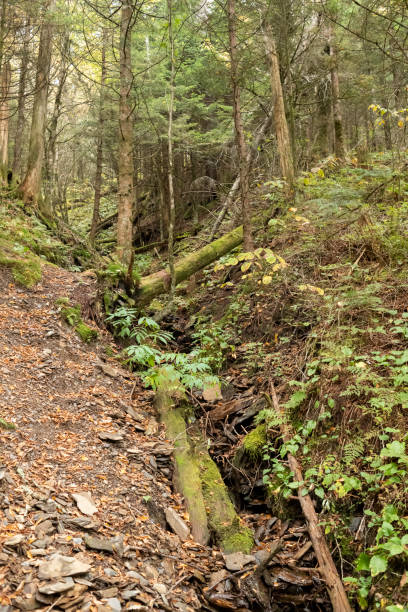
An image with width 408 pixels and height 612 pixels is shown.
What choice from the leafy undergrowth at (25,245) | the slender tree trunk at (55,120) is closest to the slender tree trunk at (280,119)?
the slender tree trunk at (55,120)

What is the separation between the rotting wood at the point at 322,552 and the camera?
3.35m

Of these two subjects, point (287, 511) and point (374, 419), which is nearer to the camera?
point (374, 419)

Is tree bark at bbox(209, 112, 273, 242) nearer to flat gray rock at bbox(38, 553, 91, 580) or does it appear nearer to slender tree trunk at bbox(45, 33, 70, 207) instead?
slender tree trunk at bbox(45, 33, 70, 207)

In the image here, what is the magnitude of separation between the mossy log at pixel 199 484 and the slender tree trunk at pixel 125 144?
159 inches

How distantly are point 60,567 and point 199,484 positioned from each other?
2.25m

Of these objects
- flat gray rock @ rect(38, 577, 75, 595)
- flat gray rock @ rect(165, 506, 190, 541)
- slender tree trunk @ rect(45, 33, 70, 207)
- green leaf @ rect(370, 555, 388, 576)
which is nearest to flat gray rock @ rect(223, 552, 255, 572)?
flat gray rock @ rect(165, 506, 190, 541)

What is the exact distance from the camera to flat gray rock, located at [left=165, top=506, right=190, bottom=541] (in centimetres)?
412

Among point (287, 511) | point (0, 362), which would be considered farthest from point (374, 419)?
point (0, 362)

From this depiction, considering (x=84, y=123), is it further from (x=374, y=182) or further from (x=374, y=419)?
(x=374, y=419)

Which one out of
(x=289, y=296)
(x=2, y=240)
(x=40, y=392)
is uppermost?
(x=2, y=240)

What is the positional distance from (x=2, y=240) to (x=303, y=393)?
6603 mm

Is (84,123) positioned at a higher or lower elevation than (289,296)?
higher

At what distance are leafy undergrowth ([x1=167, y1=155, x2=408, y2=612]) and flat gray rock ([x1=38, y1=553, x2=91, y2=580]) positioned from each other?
2.06m

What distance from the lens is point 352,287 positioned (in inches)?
231
